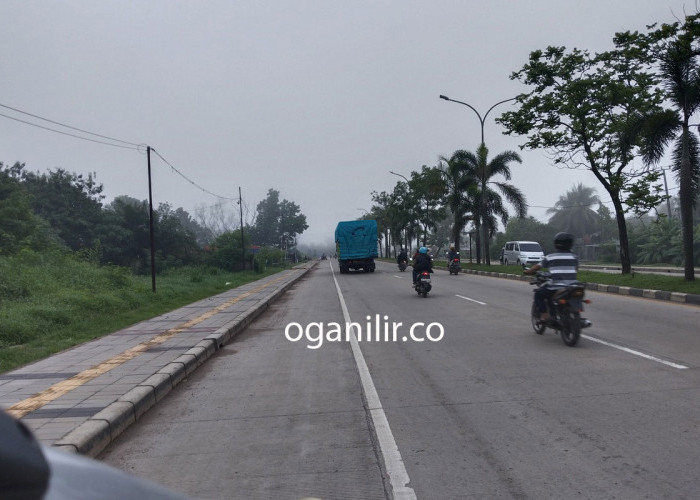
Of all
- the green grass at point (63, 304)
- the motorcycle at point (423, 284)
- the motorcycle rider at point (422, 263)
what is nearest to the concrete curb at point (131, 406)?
the green grass at point (63, 304)

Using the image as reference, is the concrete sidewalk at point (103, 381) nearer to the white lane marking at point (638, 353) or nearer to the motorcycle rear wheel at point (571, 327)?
the motorcycle rear wheel at point (571, 327)

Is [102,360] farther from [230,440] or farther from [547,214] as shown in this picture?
[547,214]

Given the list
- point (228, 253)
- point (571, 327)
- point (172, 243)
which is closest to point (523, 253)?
point (228, 253)

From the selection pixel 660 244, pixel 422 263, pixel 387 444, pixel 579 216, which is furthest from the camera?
pixel 579 216

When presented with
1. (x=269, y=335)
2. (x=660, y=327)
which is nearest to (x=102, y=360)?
(x=269, y=335)

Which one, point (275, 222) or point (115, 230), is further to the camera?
point (275, 222)

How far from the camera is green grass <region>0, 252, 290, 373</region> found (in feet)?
35.4

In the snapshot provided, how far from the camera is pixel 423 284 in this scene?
17.8 m

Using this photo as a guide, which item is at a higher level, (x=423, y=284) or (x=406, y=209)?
(x=406, y=209)

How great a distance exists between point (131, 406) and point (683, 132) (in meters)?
16.9

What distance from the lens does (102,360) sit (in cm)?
849

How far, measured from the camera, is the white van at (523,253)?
36.7 meters

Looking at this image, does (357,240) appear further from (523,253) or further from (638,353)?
(638,353)

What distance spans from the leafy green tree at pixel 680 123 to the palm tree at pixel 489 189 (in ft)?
64.8
